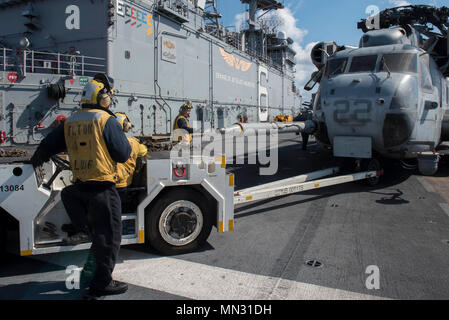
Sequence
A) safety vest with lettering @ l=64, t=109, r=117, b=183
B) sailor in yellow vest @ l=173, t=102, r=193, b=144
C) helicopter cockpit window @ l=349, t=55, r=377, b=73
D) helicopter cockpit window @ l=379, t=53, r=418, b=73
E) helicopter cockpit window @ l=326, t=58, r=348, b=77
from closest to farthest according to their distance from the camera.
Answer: safety vest with lettering @ l=64, t=109, r=117, b=183
sailor in yellow vest @ l=173, t=102, r=193, b=144
helicopter cockpit window @ l=379, t=53, r=418, b=73
helicopter cockpit window @ l=349, t=55, r=377, b=73
helicopter cockpit window @ l=326, t=58, r=348, b=77

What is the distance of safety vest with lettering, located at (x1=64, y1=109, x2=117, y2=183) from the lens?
3049 millimetres

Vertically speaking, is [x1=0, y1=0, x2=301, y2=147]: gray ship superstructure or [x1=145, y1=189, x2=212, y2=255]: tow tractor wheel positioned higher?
[x1=0, y1=0, x2=301, y2=147]: gray ship superstructure

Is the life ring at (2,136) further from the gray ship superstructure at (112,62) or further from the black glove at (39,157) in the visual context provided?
the black glove at (39,157)

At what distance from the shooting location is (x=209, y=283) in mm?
3443

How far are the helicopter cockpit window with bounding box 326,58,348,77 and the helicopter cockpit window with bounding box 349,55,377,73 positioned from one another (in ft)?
0.75

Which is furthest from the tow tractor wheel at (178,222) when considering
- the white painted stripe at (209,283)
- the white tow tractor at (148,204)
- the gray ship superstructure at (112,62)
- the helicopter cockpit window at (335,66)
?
the gray ship superstructure at (112,62)

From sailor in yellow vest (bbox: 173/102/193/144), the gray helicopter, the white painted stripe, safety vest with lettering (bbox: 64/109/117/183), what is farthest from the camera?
the gray helicopter

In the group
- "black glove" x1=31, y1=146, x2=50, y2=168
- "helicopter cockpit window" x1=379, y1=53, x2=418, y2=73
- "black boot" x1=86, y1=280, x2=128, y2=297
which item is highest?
"helicopter cockpit window" x1=379, y1=53, x2=418, y2=73

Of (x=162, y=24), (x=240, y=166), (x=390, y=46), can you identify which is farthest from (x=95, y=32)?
(x=390, y=46)

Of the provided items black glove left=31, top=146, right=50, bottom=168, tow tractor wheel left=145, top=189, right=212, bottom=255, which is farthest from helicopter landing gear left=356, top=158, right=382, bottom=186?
black glove left=31, top=146, right=50, bottom=168

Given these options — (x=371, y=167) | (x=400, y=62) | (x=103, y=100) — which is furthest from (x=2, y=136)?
(x=400, y=62)

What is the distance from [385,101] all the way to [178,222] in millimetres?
5390

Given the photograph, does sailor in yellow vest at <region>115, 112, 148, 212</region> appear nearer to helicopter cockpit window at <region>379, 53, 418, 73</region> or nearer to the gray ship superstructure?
helicopter cockpit window at <region>379, 53, 418, 73</region>
